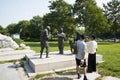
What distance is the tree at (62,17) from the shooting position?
3556 centimetres

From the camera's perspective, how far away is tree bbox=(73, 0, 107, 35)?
34.9 metres

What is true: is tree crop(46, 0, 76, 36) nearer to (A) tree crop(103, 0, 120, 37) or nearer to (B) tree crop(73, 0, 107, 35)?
(B) tree crop(73, 0, 107, 35)

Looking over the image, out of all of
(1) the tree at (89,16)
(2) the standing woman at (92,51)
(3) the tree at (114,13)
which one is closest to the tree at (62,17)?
(1) the tree at (89,16)

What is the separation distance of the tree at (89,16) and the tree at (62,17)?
1344mm

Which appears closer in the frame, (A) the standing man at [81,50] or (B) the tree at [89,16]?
(A) the standing man at [81,50]

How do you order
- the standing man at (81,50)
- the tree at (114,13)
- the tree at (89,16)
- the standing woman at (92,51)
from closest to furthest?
the standing man at (81,50) → the standing woman at (92,51) → the tree at (89,16) → the tree at (114,13)

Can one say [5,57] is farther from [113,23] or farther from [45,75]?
[113,23]

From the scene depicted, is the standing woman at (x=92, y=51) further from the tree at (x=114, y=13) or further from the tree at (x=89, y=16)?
the tree at (x=114, y=13)

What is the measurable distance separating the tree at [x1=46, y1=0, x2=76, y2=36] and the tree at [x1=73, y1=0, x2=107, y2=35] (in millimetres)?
1344

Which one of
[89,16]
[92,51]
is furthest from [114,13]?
[92,51]

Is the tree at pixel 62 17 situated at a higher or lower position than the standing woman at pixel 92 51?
higher

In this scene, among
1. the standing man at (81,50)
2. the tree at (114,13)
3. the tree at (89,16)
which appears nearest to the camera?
the standing man at (81,50)

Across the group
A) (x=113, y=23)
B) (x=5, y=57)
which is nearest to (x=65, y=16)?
(x=113, y=23)

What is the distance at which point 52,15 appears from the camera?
3609 cm
